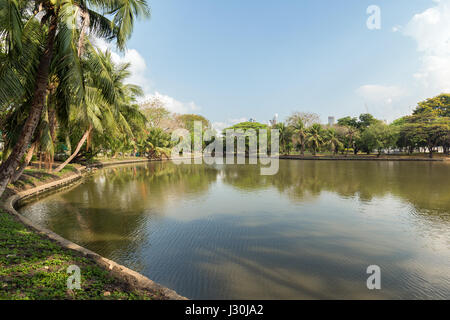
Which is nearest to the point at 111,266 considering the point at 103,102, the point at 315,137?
the point at 103,102

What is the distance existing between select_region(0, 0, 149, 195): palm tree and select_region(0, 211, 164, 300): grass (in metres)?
3.12

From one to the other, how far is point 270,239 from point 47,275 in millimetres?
4548

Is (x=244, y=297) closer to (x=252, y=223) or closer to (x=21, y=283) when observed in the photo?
(x=21, y=283)

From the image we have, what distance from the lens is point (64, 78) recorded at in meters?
6.38

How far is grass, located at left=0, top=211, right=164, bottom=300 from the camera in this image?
3.02m

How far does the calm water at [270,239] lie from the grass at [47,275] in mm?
844

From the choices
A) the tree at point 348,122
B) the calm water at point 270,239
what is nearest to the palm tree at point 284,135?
the tree at point 348,122

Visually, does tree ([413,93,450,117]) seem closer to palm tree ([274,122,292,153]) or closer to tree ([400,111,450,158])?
tree ([400,111,450,158])

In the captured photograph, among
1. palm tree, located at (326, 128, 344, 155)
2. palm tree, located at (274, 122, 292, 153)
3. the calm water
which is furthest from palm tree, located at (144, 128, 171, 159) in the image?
palm tree, located at (326, 128, 344, 155)

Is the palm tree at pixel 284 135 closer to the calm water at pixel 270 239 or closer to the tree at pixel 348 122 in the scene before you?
the tree at pixel 348 122

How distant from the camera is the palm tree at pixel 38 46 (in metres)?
5.57

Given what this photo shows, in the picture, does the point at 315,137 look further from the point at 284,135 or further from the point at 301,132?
the point at 284,135
